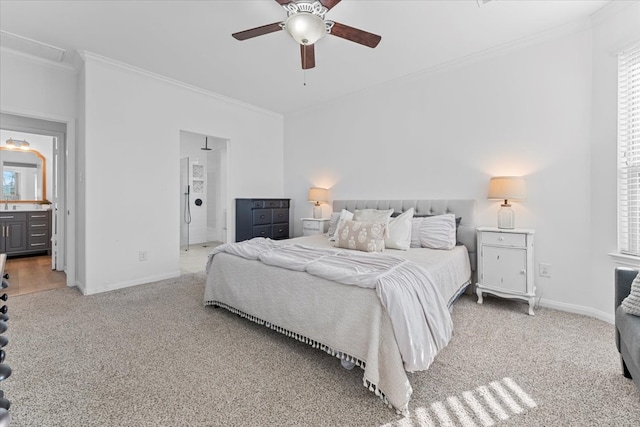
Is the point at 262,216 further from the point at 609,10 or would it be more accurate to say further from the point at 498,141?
the point at 609,10

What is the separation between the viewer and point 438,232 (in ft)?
9.94

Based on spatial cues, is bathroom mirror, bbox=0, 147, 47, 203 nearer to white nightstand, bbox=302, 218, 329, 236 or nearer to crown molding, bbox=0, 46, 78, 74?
crown molding, bbox=0, 46, 78, 74

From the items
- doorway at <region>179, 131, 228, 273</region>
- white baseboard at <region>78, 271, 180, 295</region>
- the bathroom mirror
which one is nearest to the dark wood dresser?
white baseboard at <region>78, 271, 180, 295</region>

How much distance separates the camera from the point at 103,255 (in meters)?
3.38

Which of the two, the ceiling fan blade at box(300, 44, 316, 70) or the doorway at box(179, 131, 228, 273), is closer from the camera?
the ceiling fan blade at box(300, 44, 316, 70)

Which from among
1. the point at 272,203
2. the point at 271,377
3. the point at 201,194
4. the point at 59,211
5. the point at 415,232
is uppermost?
the point at 201,194

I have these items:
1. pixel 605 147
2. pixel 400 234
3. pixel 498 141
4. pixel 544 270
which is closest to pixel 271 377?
pixel 400 234

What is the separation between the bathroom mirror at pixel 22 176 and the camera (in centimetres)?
532

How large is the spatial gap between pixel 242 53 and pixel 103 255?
2816 mm

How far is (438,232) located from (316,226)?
199 cm

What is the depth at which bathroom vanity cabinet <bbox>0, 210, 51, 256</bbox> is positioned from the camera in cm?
504

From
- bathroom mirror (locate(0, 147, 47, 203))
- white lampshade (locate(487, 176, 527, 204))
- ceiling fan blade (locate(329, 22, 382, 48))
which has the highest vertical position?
ceiling fan blade (locate(329, 22, 382, 48))

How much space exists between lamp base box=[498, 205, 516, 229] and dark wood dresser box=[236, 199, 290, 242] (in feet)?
10.6

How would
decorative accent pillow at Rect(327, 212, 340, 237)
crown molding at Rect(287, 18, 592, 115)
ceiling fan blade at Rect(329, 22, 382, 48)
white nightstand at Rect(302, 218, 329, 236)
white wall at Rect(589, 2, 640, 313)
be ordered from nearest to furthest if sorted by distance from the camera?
ceiling fan blade at Rect(329, 22, 382, 48)
white wall at Rect(589, 2, 640, 313)
crown molding at Rect(287, 18, 592, 115)
decorative accent pillow at Rect(327, 212, 340, 237)
white nightstand at Rect(302, 218, 329, 236)
